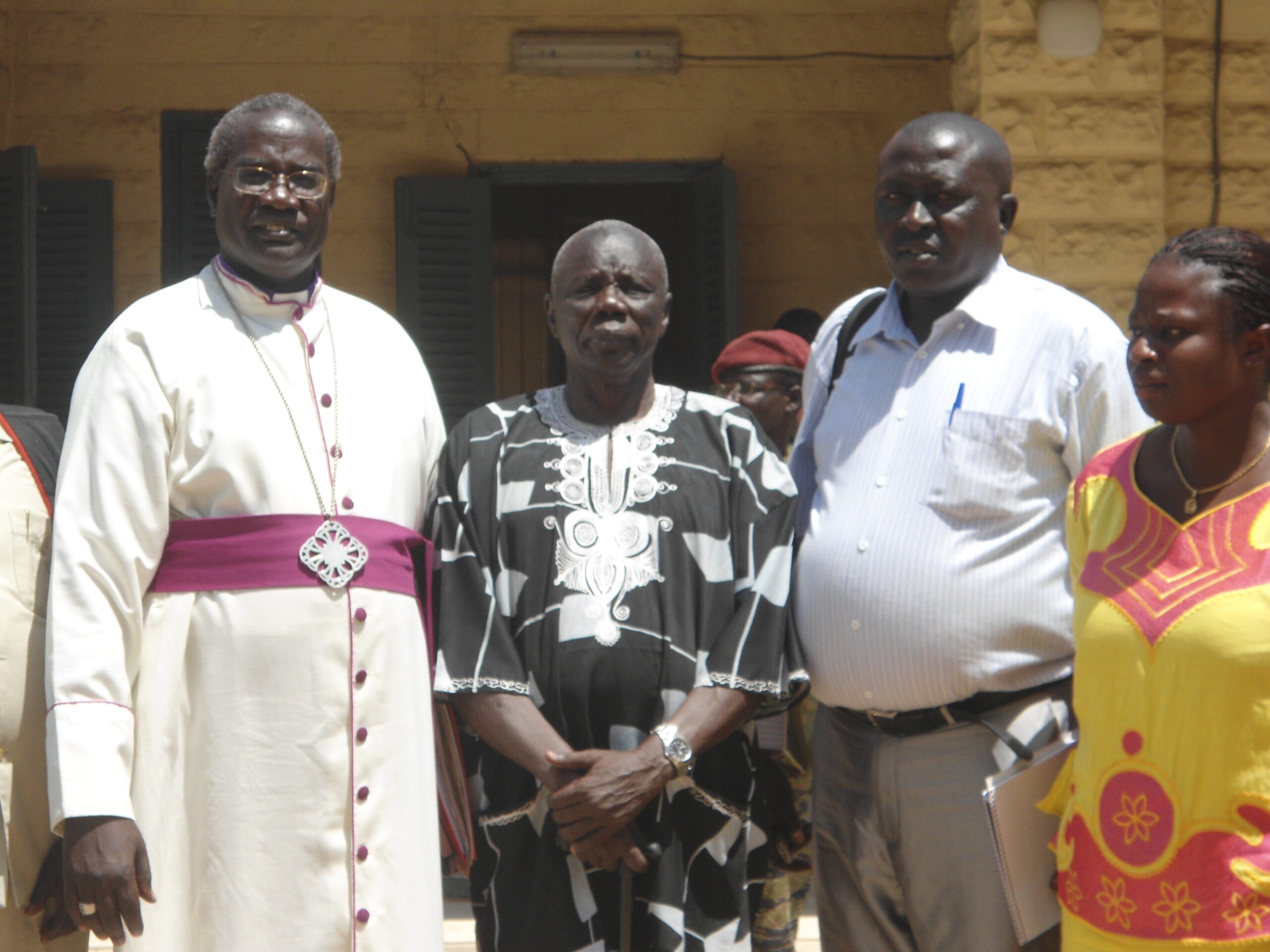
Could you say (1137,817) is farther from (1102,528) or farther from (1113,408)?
(1113,408)

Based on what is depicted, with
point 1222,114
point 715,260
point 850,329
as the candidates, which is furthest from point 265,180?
point 1222,114

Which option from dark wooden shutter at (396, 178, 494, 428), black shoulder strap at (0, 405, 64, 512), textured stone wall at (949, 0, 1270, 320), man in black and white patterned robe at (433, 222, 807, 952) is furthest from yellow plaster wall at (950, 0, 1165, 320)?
black shoulder strap at (0, 405, 64, 512)

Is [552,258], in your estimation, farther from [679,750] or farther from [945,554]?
[679,750]

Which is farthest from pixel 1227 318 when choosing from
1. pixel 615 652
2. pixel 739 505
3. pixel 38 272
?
pixel 38 272

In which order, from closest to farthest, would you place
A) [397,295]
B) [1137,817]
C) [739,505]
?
1. [1137,817]
2. [739,505]
3. [397,295]

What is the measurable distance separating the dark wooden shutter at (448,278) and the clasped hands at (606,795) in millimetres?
3931

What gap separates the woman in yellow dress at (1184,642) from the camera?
2477 mm

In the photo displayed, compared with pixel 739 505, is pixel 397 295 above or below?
above

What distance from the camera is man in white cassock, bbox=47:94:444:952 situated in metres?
2.81

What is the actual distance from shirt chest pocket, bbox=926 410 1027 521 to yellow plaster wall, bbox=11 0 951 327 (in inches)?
155

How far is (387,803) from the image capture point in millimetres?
3000

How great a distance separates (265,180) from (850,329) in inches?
51.5

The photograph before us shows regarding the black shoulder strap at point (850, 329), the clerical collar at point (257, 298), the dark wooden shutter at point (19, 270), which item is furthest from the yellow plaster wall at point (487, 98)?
the clerical collar at point (257, 298)

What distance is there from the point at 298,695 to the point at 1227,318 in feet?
5.86
